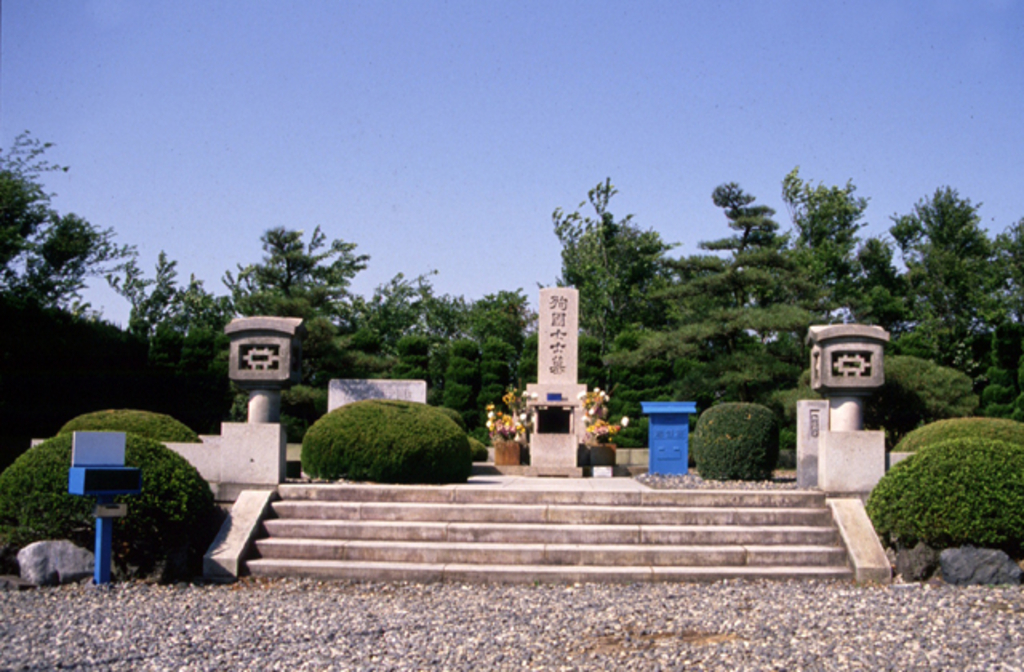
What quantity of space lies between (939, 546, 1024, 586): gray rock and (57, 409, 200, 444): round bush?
25.2 feet

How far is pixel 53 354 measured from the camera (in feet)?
56.7

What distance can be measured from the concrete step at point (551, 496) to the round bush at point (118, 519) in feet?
4.23

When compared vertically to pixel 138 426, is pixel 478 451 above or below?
below

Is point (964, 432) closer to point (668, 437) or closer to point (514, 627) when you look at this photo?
point (668, 437)

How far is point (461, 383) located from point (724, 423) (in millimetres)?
10871

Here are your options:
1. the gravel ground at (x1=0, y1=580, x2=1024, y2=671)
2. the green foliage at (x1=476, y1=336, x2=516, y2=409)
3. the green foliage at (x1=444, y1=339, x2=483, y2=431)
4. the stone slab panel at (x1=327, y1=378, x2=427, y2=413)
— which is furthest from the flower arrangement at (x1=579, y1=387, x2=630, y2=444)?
the gravel ground at (x1=0, y1=580, x2=1024, y2=671)

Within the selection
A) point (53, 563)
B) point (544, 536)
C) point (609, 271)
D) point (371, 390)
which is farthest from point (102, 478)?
point (609, 271)

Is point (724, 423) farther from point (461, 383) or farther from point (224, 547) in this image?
point (461, 383)

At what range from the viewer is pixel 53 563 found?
6641 millimetres

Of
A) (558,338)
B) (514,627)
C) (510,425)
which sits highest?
(558,338)

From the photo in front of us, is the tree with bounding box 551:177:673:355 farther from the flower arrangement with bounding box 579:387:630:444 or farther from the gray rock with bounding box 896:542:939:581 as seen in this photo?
the gray rock with bounding box 896:542:939:581

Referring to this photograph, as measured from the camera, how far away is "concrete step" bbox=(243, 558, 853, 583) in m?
6.91

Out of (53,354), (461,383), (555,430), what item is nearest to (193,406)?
(53,354)

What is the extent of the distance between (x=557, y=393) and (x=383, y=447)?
6.32 metres
